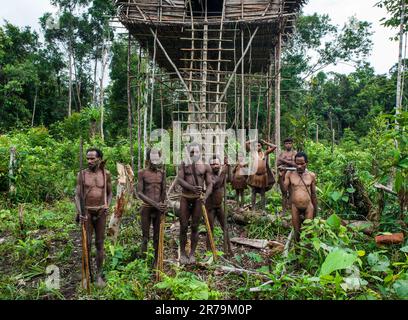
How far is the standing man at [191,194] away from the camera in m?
5.44

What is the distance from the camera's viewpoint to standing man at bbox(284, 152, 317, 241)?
5.38m

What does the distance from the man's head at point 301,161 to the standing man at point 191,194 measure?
1421mm

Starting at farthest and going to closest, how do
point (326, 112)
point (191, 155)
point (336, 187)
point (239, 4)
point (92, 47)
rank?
point (326, 112) < point (92, 47) < point (239, 4) < point (336, 187) < point (191, 155)

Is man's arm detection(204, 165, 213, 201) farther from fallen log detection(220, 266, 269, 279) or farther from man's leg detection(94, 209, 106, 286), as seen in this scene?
man's leg detection(94, 209, 106, 286)

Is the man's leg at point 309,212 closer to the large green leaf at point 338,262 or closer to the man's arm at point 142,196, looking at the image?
the large green leaf at point 338,262

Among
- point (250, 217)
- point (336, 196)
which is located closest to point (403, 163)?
point (336, 196)

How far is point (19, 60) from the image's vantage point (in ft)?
89.0

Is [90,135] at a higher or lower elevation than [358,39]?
lower

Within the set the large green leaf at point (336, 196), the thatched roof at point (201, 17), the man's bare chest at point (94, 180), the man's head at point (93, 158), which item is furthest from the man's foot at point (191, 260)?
the thatched roof at point (201, 17)

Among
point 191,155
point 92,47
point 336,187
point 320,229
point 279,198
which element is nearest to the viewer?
point 320,229
